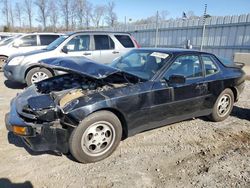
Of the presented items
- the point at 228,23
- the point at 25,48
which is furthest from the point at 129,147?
the point at 228,23

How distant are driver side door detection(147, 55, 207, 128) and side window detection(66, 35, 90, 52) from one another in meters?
4.34

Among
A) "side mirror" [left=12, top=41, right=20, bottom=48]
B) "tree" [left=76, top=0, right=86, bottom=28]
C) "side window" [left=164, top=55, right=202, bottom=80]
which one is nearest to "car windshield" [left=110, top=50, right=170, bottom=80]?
"side window" [left=164, top=55, right=202, bottom=80]

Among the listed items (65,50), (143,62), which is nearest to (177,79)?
(143,62)

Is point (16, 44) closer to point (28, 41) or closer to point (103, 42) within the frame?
point (28, 41)

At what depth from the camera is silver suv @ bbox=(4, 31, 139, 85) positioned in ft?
23.9

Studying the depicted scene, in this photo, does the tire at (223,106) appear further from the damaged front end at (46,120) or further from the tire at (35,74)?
the tire at (35,74)

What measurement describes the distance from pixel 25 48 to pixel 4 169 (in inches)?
313

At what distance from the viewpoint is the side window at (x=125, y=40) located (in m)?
8.70

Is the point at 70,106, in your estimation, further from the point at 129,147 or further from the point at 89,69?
the point at 129,147

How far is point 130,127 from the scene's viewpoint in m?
3.73

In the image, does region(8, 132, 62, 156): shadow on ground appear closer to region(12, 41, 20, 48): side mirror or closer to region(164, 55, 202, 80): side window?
region(164, 55, 202, 80): side window

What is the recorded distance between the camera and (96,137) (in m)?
3.45

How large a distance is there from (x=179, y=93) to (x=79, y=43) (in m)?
4.72

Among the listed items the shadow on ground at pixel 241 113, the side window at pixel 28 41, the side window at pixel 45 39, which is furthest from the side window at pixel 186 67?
the side window at pixel 28 41
